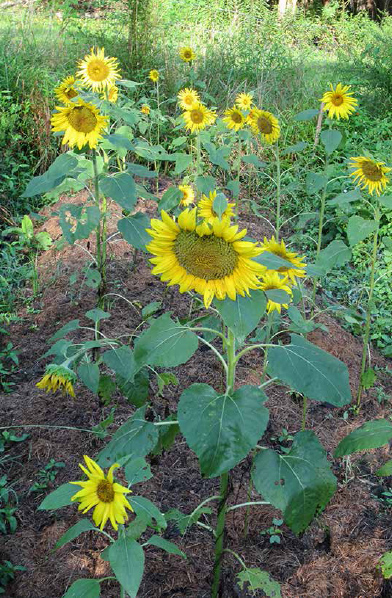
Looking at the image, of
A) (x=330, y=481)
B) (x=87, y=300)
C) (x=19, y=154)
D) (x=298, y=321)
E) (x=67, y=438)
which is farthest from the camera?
(x=19, y=154)

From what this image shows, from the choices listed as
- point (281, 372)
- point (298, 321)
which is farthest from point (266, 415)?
point (298, 321)

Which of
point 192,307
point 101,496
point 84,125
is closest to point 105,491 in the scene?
point 101,496

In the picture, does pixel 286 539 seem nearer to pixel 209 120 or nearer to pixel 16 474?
pixel 16 474

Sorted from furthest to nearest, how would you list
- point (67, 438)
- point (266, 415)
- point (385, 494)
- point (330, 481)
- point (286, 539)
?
point (67, 438) < point (385, 494) < point (286, 539) < point (330, 481) < point (266, 415)

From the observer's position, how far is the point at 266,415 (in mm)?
1455

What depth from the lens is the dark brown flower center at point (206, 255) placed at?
1420 millimetres

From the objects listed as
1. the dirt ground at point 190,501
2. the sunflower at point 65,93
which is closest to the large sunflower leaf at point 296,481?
the dirt ground at point 190,501

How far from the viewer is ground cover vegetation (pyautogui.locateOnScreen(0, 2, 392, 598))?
4.83 feet

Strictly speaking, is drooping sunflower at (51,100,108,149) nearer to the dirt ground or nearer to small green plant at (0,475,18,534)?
the dirt ground

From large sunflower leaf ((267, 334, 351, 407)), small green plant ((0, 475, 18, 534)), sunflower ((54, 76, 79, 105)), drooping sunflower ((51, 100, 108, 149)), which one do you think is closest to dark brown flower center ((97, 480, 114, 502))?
large sunflower leaf ((267, 334, 351, 407))

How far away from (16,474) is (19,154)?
3238 mm

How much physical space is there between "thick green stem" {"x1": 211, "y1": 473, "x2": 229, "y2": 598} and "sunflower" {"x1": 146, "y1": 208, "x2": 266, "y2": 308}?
21.9 inches

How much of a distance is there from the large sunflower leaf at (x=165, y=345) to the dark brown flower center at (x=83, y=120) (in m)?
1.07

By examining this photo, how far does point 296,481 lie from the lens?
5.20 ft
